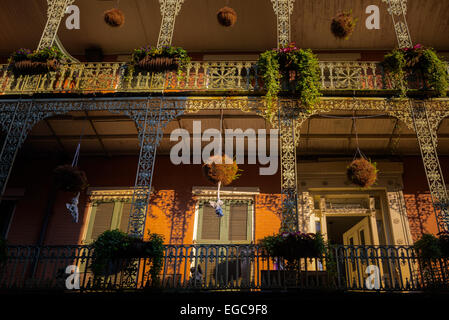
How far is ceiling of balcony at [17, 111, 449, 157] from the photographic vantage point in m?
9.48

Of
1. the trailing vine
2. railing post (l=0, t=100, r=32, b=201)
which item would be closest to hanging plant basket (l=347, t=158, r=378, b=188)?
the trailing vine

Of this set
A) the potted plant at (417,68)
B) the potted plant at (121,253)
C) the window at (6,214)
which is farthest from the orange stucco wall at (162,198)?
the potted plant at (121,253)

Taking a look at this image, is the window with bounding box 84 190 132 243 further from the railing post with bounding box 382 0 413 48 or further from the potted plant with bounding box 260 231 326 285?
the railing post with bounding box 382 0 413 48

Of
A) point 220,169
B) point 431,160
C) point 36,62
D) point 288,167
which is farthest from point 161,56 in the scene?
point 431,160

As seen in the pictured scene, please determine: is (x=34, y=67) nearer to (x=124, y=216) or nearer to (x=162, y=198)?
(x=124, y=216)

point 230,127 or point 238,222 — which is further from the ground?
point 230,127

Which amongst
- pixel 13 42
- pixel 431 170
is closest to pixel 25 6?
pixel 13 42

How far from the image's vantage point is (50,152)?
11.2 meters

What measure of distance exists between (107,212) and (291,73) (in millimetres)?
6291

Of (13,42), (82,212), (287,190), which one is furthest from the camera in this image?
(13,42)

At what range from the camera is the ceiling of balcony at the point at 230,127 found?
948 cm

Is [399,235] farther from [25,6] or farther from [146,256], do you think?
[25,6]

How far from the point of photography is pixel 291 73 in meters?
8.73
